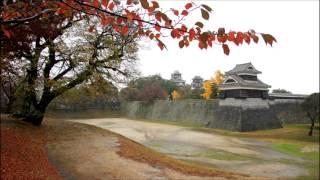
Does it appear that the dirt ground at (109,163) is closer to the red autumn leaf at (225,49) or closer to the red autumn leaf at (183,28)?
the red autumn leaf at (183,28)

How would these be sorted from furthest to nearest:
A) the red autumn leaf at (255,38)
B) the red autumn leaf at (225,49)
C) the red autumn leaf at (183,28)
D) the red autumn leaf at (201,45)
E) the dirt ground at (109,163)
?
1. the dirt ground at (109,163)
2. the red autumn leaf at (183,28)
3. the red autumn leaf at (201,45)
4. the red autumn leaf at (225,49)
5. the red autumn leaf at (255,38)

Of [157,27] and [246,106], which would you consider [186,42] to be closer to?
Answer: [157,27]

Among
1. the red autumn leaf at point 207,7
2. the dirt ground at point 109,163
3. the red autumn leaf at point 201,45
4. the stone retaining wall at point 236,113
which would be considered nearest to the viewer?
the red autumn leaf at point 207,7

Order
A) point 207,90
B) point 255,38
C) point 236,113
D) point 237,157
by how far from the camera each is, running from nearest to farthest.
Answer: point 255,38
point 237,157
point 236,113
point 207,90

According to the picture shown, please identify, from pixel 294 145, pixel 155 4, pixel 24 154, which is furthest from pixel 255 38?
pixel 294 145

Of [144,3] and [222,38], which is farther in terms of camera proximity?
[222,38]

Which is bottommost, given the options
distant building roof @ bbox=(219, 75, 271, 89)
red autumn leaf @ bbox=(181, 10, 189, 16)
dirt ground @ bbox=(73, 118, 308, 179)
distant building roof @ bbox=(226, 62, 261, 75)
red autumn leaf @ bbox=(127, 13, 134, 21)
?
dirt ground @ bbox=(73, 118, 308, 179)

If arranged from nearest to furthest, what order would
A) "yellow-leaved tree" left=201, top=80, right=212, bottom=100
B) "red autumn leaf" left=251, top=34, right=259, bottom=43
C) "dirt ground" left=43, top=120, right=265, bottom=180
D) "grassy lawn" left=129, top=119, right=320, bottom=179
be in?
"red autumn leaf" left=251, top=34, right=259, bottom=43, "dirt ground" left=43, top=120, right=265, bottom=180, "grassy lawn" left=129, top=119, right=320, bottom=179, "yellow-leaved tree" left=201, top=80, right=212, bottom=100

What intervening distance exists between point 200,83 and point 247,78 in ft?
150

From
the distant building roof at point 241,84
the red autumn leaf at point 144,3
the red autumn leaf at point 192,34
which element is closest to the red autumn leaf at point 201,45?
the red autumn leaf at point 192,34

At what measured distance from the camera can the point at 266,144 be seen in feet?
75.6

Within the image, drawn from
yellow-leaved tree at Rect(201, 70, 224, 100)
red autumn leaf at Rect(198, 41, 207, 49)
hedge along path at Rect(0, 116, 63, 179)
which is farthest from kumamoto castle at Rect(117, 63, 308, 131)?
red autumn leaf at Rect(198, 41, 207, 49)

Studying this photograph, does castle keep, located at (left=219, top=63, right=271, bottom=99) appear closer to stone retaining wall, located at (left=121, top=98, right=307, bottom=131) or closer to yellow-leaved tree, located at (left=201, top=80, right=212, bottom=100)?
stone retaining wall, located at (left=121, top=98, right=307, bottom=131)

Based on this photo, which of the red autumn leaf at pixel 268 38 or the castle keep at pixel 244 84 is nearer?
the red autumn leaf at pixel 268 38
